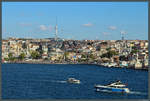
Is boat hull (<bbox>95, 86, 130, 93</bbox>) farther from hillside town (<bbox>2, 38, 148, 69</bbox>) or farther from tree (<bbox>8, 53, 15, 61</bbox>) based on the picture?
tree (<bbox>8, 53, 15, 61</bbox>)

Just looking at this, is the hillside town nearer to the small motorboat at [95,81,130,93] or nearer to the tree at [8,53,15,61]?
the tree at [8,53,15,61]

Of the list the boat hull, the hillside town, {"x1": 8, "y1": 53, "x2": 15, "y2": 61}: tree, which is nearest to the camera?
the boat hull

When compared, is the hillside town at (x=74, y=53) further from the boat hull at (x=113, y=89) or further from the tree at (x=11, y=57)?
the boat hull at (x=113, y=89)

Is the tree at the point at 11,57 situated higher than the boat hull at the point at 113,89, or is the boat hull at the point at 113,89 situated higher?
the tree at the point at 11,57

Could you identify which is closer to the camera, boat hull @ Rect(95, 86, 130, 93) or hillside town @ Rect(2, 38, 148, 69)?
boat hull @ Rect(95, 86, 130, 93)

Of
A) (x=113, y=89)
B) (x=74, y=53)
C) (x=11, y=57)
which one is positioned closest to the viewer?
(x=113, y=89)

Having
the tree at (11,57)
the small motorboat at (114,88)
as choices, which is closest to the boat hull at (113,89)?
the small motorboat at (114,88)

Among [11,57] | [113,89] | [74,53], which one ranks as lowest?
[113,89]

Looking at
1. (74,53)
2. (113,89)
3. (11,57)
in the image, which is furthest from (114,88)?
(74,53)

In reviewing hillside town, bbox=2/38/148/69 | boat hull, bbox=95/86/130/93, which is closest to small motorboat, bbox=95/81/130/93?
boat hull, bbox=95/86/130/93

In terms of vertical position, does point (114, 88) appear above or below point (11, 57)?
below

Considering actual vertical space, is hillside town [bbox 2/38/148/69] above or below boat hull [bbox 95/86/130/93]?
above

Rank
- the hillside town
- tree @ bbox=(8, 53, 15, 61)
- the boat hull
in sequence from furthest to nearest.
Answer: tree @ bbox=(8, 53, 15, 61), the hillside town, the boat hull

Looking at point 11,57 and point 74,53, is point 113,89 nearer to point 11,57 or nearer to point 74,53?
point 11,57
